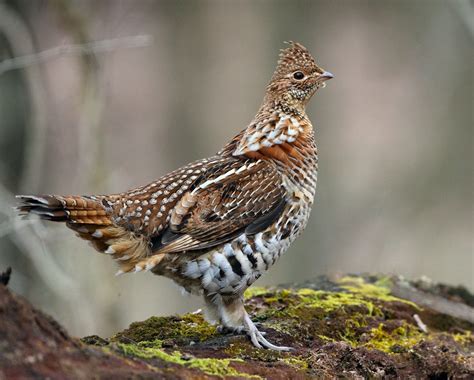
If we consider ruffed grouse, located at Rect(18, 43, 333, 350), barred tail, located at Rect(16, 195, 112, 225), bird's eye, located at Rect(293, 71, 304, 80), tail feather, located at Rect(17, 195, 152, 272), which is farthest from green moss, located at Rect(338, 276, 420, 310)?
barred tail, located at Rect(16, 195, 112, 225)

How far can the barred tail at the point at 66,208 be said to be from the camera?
437 cm

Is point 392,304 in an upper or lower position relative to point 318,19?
lower

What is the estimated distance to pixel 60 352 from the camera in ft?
10.2

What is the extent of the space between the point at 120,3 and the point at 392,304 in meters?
5.71

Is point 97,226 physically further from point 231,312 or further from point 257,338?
point 257,338

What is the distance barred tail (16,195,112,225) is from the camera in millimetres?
4367

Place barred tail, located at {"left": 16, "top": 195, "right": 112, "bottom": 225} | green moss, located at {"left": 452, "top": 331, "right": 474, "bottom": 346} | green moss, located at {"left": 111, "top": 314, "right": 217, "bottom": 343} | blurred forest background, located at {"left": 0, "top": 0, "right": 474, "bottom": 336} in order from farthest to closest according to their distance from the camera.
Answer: blurred forest background, located at {"left": 0, "top": 0, "right": 474, "bottom": 336} < green moss, located at {"left": 452, "top": 331, "right": 474, "bottom": 346} < green moss, located at {"left": 111, "top": 314, "right": 217, "bottom": 343} < barred tail, located at {"left": 16, "top": 195, "right": 112, "bottom": 225}

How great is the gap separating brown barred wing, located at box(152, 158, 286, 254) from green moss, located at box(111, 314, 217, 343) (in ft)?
1.58

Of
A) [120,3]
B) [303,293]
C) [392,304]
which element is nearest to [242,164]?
[303,293]

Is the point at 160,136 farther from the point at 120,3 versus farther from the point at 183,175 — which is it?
the point at 183,175

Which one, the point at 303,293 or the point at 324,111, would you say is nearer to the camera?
the point at 303,293

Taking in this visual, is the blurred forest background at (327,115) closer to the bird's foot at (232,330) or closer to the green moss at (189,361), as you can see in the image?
the bird's foot at (232,330)

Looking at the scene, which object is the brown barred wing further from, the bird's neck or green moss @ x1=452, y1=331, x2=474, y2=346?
green moss @ x1=452, y1=331, x2=474, y2=346

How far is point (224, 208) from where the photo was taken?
4938mm
